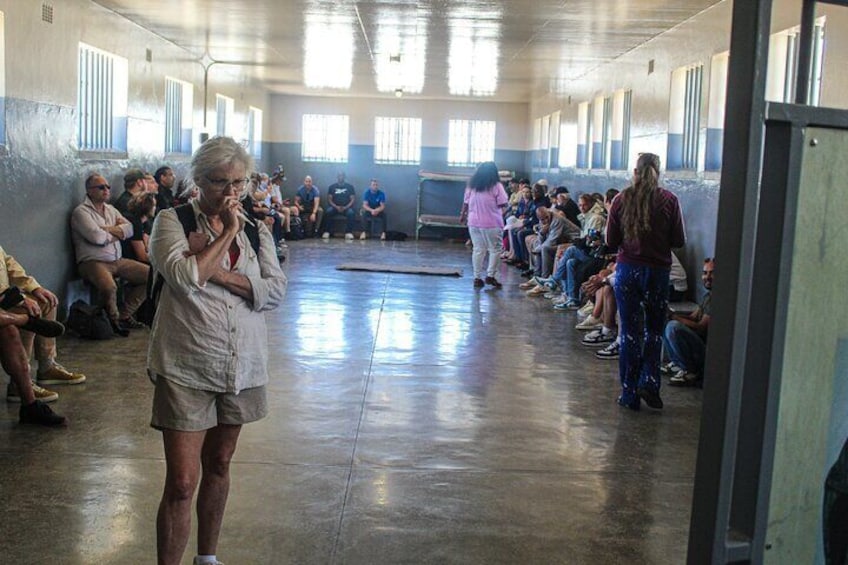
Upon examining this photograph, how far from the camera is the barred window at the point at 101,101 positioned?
9742 mm

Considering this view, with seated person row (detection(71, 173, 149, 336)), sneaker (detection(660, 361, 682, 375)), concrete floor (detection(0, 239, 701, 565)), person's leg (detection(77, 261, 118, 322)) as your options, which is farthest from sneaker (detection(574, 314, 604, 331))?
person's leg (detection(77, 261, 118, 322))

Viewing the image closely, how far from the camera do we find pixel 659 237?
5.89 m

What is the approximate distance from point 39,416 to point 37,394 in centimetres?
55

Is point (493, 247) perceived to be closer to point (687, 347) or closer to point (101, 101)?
point (101, 101)

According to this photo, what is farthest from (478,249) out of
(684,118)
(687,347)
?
(687,347)

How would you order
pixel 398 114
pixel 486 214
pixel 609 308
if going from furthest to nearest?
pixel 398 114, pixel 486 214, pixel 609 308

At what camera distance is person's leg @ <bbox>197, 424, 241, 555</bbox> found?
3096 millimetres

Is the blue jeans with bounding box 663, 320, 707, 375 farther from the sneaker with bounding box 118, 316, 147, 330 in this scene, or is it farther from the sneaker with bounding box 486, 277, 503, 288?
the sneaker with bounding box 486, 277, 503, 288

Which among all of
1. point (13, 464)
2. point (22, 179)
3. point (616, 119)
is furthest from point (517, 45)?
point (13, 464)

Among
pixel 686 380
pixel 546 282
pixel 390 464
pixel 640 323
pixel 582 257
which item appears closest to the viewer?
pixel 390 464

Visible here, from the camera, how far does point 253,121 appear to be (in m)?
19.5

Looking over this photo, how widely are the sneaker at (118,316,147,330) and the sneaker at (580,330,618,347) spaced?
157 inches

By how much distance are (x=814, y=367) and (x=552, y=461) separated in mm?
3246

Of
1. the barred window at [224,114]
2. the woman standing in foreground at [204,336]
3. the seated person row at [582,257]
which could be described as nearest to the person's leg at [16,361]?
the woman standing in foreground at [204,336]
